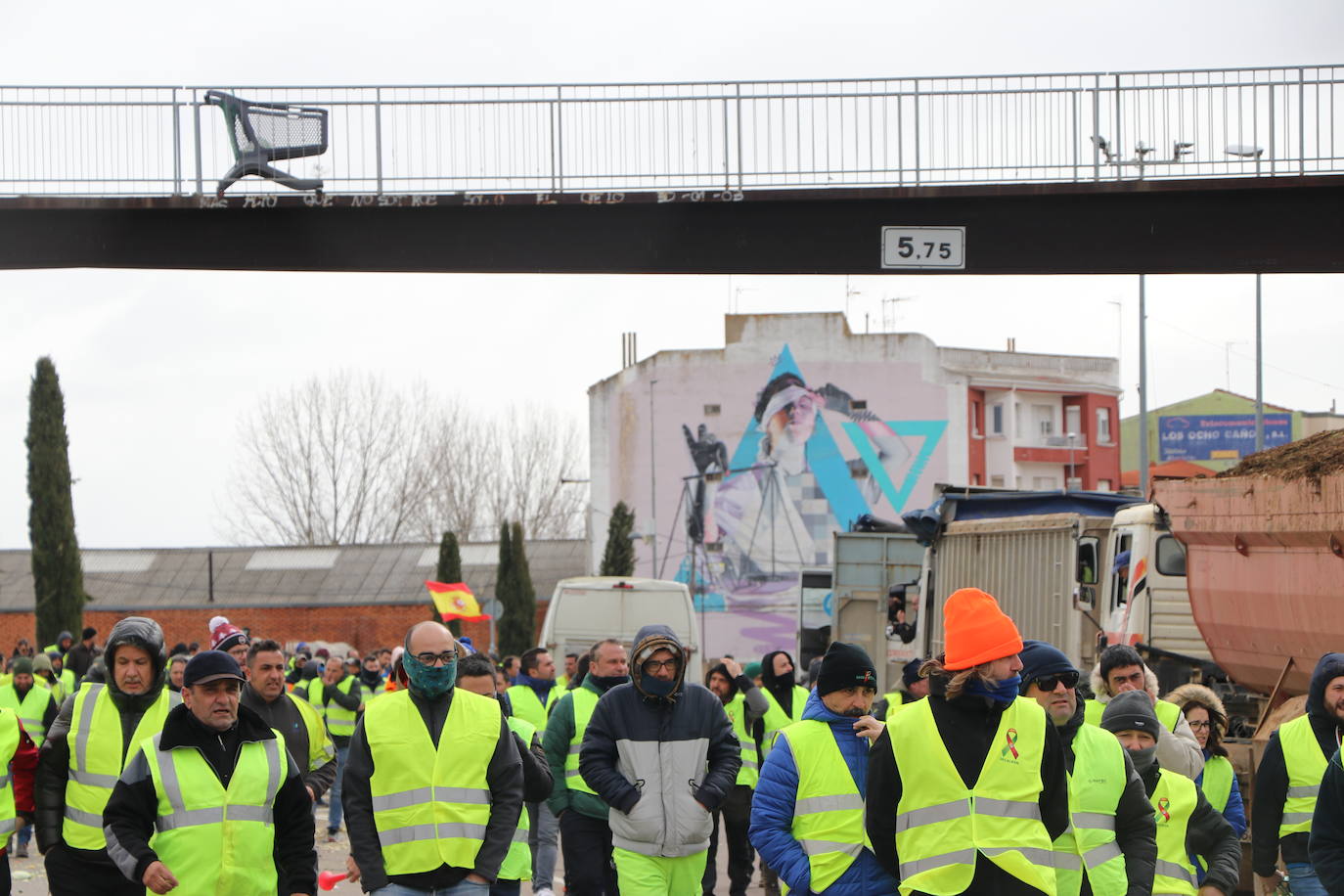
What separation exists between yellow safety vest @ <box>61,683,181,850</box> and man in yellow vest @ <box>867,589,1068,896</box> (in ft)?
11.1

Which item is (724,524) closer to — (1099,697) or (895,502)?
(895,502)

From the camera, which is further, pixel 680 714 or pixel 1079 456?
pixel 1079 456

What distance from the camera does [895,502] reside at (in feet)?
214

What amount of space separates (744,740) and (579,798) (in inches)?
107

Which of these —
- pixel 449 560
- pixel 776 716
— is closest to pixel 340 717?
pixel 776 716

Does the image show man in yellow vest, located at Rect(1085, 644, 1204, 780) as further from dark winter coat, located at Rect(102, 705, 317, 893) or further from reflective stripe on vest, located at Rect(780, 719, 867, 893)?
dark winter coat, located at Rect(102, 705, 317, 893)

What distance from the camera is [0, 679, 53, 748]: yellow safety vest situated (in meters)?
11.2

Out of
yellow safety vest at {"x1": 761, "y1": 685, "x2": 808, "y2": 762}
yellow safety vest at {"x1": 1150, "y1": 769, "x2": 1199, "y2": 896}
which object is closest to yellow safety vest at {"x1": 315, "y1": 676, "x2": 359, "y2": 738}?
yellow safety vest at {"x1": 761, "y1": 685, "x2": 808, "y2": 762}

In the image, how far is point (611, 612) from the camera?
81.1 feet

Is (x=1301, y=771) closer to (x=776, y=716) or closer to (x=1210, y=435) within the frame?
(x=776, y=716)

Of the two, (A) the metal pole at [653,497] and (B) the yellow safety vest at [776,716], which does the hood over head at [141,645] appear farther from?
(A) the metal pole at [653,497]

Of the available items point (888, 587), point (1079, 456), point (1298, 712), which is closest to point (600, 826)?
point (1298, 712)

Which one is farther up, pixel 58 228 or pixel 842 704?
pixel 58 228

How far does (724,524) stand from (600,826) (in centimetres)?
5554
